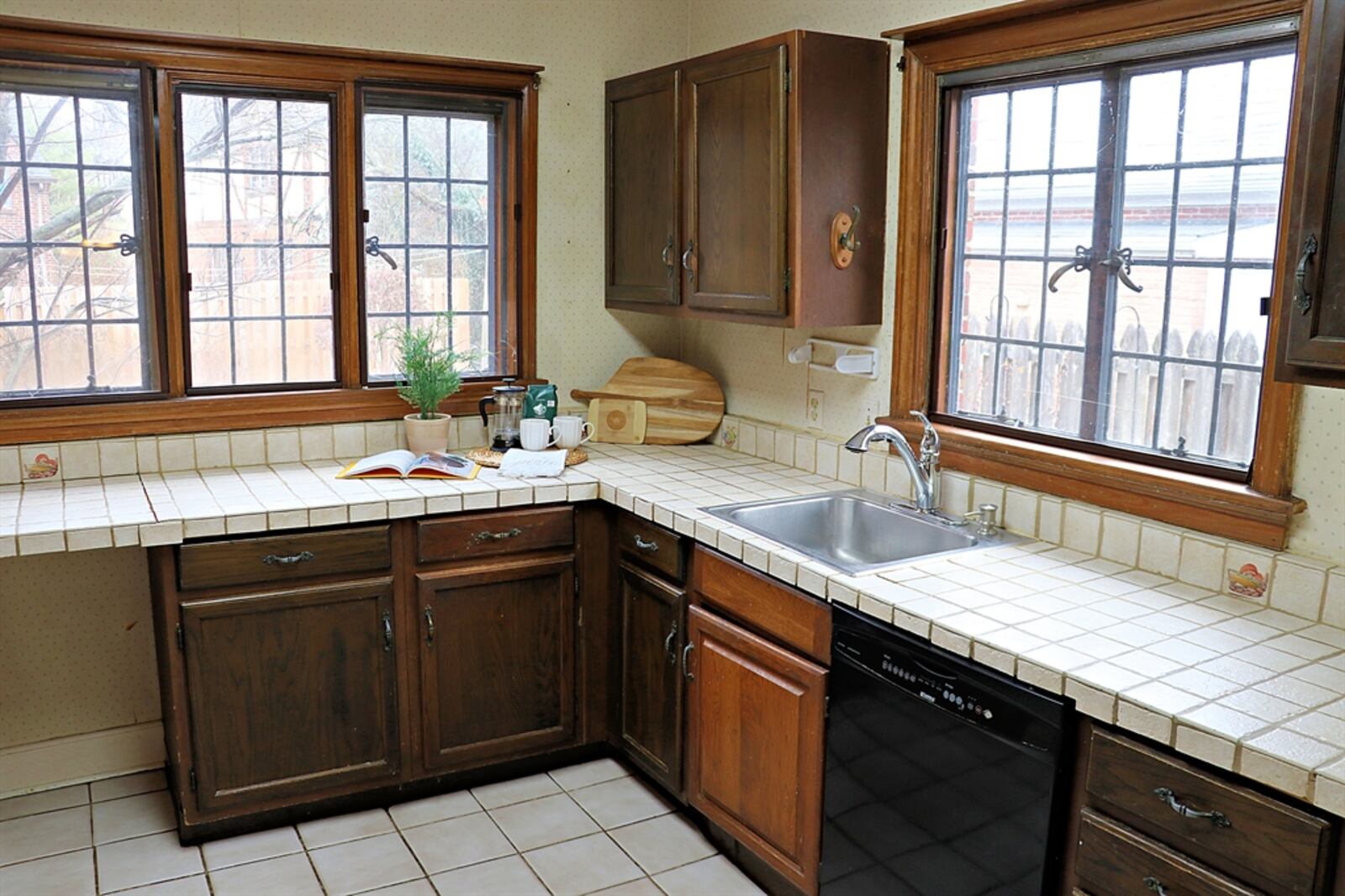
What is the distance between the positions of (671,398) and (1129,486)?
168cm

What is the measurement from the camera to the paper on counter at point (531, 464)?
321cm

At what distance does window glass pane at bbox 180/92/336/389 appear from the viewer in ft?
10.6

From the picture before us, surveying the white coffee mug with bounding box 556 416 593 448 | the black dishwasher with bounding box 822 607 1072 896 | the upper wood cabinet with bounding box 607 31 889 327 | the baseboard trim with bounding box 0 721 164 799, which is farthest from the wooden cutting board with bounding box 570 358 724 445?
the baseboard trim with bounding box 0 721 164 799

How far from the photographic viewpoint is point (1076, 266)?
A: 2604mm

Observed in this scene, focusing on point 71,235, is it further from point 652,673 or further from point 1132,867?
point 1132,867

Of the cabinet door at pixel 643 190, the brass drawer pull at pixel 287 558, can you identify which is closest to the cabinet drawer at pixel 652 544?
the cabinet door at pixel 643 190

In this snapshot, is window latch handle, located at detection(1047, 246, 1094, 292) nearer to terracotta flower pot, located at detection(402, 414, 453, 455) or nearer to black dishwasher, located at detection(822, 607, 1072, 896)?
black dishwasher, located at detection(822, 607, 1072, 896)

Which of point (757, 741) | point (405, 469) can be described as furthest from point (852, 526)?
point (405, 469)

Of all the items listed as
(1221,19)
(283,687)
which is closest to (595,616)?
(283,687)

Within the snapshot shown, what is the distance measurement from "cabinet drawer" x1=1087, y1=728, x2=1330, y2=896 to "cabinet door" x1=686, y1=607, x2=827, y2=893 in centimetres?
73

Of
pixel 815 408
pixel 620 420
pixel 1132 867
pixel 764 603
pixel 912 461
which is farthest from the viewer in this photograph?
pixel 620 420

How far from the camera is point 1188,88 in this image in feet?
7.59

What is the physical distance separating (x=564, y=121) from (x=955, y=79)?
140 centimetres

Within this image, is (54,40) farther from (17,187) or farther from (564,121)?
(564,121)
